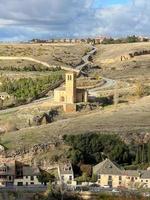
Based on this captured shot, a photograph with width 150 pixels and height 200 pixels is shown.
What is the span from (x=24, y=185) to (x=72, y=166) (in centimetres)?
508

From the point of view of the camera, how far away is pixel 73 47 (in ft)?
582

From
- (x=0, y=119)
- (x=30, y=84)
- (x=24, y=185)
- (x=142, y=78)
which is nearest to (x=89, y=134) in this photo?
(x=24, y=185)

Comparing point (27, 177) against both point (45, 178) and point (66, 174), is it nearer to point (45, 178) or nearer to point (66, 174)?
point (45, 178)

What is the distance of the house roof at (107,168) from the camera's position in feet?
179

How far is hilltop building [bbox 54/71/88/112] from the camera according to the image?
7762 cm

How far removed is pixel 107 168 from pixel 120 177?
4.42 ft

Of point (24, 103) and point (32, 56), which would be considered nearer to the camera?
point (24, 103)

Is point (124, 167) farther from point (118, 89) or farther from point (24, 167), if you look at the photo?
point (118, 89)

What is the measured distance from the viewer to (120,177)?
54406 mm

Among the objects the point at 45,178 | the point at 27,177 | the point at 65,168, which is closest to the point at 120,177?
the point at 65,168

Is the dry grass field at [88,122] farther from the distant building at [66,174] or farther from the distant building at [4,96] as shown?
the distant building at [4,96]

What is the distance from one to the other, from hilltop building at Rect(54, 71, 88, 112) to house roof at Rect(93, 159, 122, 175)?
21826mm

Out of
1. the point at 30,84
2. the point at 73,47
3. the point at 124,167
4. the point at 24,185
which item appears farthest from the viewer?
the point at 73,47

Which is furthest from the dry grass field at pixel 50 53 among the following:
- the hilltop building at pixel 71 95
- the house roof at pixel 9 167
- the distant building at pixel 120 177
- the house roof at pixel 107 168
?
the distant building at pixel 120 177
